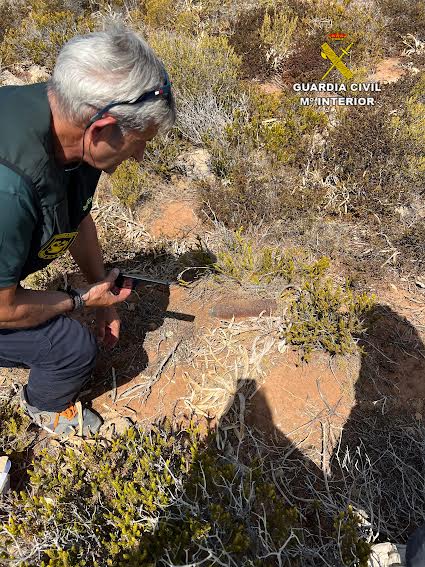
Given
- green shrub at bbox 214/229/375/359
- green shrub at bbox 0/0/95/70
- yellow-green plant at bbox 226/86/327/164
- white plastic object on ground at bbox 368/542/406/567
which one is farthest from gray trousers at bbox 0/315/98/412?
green shrub at bbox 0/0/95/70

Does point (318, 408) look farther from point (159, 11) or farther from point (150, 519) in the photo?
point (159, 11)

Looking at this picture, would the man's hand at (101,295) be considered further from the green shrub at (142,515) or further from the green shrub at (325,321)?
the green shrub at (325,321)

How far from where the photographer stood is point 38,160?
5.09 ft

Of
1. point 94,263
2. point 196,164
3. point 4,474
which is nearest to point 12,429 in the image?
point 4,474

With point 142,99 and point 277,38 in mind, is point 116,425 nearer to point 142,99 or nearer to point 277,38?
point 142,99

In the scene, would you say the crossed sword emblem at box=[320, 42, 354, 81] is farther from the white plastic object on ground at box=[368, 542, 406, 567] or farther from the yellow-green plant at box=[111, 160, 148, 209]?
the white plastic object on ground at box=[368, 542, 406, 567]

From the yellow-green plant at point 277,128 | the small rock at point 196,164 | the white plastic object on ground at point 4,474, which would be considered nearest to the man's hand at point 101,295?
the white plastic object on ground at point 4,474

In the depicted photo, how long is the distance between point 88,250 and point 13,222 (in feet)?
3.46

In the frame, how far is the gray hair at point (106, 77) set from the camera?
57.8 inches

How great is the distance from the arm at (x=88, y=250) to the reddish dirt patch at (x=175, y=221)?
51.5 inches

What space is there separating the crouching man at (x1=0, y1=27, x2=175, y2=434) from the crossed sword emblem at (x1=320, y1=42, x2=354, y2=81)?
4.79 m

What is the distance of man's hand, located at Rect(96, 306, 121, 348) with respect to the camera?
2629 mm

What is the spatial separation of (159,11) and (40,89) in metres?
6.75

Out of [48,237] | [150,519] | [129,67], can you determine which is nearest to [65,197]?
[48,237]
